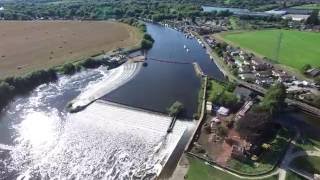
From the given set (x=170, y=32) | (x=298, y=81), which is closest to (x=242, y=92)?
(x=298, y=81)

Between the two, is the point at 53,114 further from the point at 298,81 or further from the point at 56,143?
the point at 298,81

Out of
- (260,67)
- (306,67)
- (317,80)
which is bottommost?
(317,80)

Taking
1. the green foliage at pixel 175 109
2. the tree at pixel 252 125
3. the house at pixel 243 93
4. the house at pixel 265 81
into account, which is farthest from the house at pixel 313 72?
the green foliage at pixel 175 109

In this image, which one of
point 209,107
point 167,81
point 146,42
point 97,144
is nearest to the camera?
point 97,144

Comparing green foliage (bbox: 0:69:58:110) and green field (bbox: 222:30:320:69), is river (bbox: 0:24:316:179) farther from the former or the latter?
green field (bbox: 222:30:320:69)

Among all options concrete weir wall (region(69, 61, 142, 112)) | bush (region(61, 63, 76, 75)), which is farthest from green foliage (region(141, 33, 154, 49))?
bush (region(61, 63, 76, 75))

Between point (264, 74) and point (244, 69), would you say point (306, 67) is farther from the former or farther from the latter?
point (244, 69)

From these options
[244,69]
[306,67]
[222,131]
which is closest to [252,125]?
[222,131]
